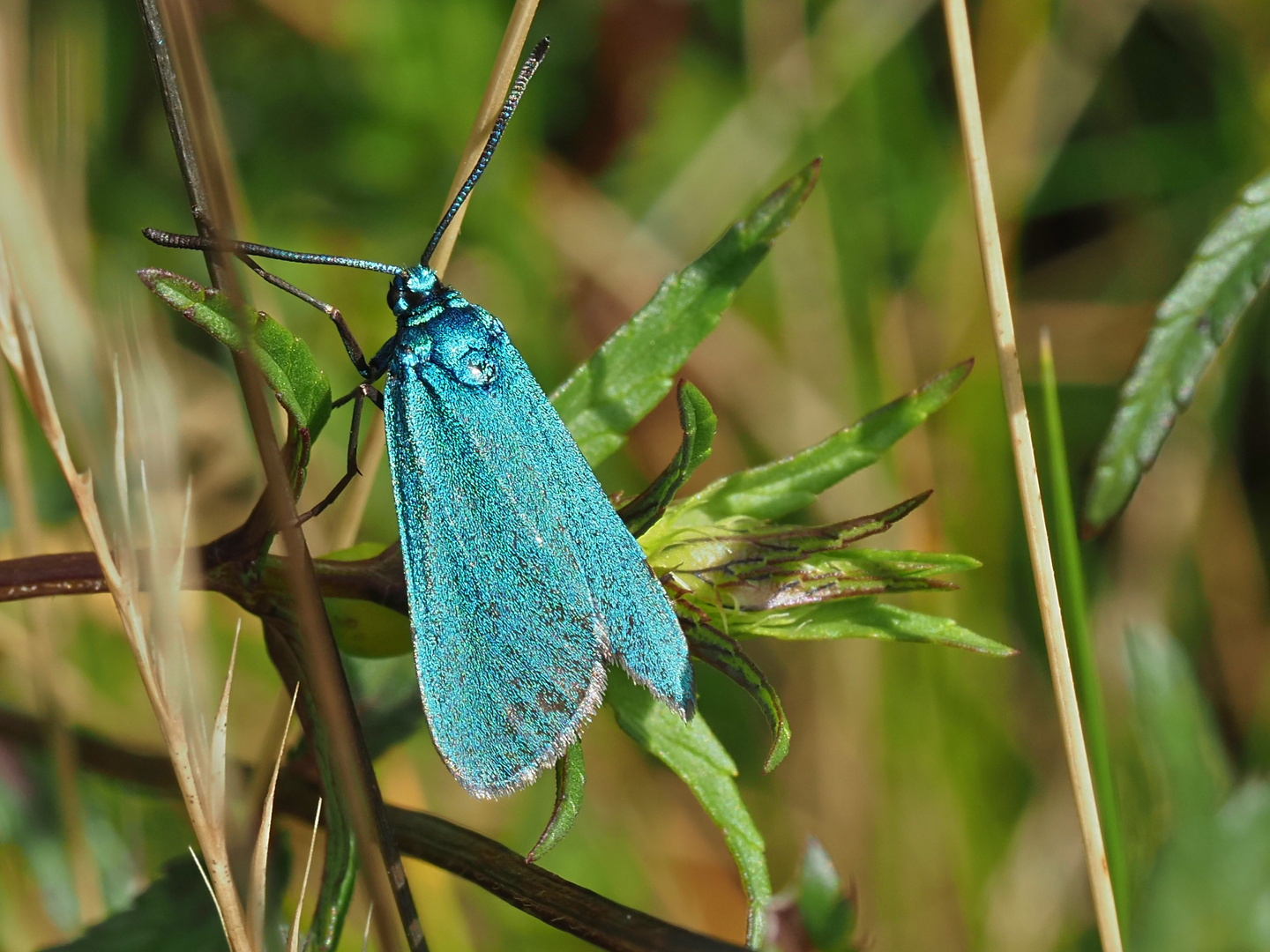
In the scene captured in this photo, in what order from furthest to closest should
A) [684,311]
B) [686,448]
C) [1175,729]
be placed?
[1175,729], [684,311], [686,448]

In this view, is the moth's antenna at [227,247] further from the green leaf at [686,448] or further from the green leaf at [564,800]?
the green leaf at [564,800]

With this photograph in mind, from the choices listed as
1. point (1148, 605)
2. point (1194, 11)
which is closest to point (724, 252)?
point (1148, 605)

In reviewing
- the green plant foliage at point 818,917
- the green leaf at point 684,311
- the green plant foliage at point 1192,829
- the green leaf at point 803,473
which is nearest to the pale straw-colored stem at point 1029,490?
the green leaf at point 803,473

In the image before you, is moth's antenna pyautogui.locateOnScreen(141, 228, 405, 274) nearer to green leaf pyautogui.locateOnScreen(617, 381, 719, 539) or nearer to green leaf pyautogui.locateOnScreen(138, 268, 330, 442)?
green leaf pyautogui.locateOnScreen(138, 268, 330, 442)

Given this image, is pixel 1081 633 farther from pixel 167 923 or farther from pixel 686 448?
pixel 167 923

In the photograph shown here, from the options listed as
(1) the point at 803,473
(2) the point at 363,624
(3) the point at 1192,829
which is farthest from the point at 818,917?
(3) the point at 1192,829

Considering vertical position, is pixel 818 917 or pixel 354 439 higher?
pixel 354 439
